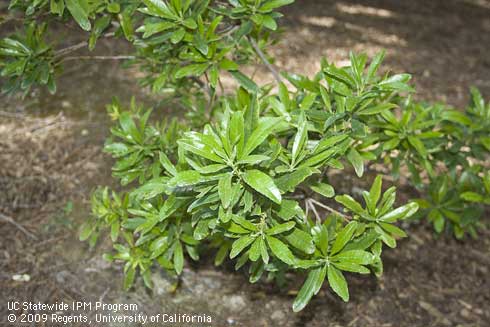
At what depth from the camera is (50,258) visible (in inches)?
104

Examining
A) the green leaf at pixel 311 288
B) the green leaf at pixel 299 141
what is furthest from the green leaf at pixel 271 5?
the green leaf at pixel 311 288

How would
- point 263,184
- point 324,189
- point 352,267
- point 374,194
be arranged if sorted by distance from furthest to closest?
point 374,194
point 324,189
point 352,267
point 263,184

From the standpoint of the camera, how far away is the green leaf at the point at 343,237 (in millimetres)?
1662

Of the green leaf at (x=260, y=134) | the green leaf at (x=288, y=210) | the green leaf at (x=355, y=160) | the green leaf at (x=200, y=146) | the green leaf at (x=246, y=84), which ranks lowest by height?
the green leaf at (x=355, y=160)

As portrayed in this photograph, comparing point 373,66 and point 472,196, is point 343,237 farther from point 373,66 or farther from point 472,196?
point 472,196

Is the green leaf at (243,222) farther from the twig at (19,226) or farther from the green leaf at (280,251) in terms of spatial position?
the twig at (19,226)

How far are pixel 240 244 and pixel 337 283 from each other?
347 millimetres

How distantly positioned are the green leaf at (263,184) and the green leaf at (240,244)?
0.25m

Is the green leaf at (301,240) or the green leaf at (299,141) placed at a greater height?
the green leaf at (299,141)

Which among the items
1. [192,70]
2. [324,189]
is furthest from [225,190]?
[192,70]

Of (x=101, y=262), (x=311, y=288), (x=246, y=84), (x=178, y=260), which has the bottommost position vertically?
(x=101, y=262)

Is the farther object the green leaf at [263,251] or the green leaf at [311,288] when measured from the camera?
the green leaf at [311,288]

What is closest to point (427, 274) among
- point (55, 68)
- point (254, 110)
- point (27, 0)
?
point (254, 110)

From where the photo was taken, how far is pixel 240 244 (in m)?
1.53
